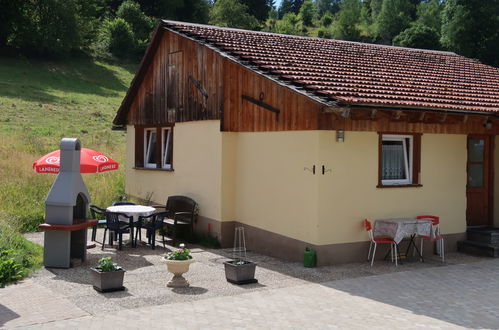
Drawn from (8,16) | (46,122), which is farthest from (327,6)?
(46,122)

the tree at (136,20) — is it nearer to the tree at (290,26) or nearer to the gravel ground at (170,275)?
the tree at (290,26)

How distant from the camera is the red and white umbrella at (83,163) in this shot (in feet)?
38.4

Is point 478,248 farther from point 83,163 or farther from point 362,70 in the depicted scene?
point 83,163

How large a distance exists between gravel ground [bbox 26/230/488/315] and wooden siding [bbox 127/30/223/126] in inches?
144

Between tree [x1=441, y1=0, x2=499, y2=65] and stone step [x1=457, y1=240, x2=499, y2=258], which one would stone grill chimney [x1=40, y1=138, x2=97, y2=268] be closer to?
stone step [x1=457, y1=240, x2=499, y2=258]

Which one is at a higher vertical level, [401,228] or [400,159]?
[400,159]

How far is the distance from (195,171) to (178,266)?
197 inches

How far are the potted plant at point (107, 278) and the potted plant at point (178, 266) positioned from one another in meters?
0.76

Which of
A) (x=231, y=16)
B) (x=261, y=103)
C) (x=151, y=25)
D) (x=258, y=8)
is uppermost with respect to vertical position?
(x=258, y=8)

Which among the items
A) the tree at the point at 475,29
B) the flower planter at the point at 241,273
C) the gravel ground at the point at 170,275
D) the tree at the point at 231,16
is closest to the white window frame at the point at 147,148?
the gravel ground at the point at 170,275

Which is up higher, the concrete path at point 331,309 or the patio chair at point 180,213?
the patio chair at point 180,213

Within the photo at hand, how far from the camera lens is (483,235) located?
38.0 feet

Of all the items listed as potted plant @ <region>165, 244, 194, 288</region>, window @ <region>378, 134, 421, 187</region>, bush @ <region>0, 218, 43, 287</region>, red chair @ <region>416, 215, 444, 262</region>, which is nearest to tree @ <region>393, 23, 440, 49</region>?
window @ <region>378, 134, 421, 187</region>

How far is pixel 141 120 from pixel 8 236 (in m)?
6.39
